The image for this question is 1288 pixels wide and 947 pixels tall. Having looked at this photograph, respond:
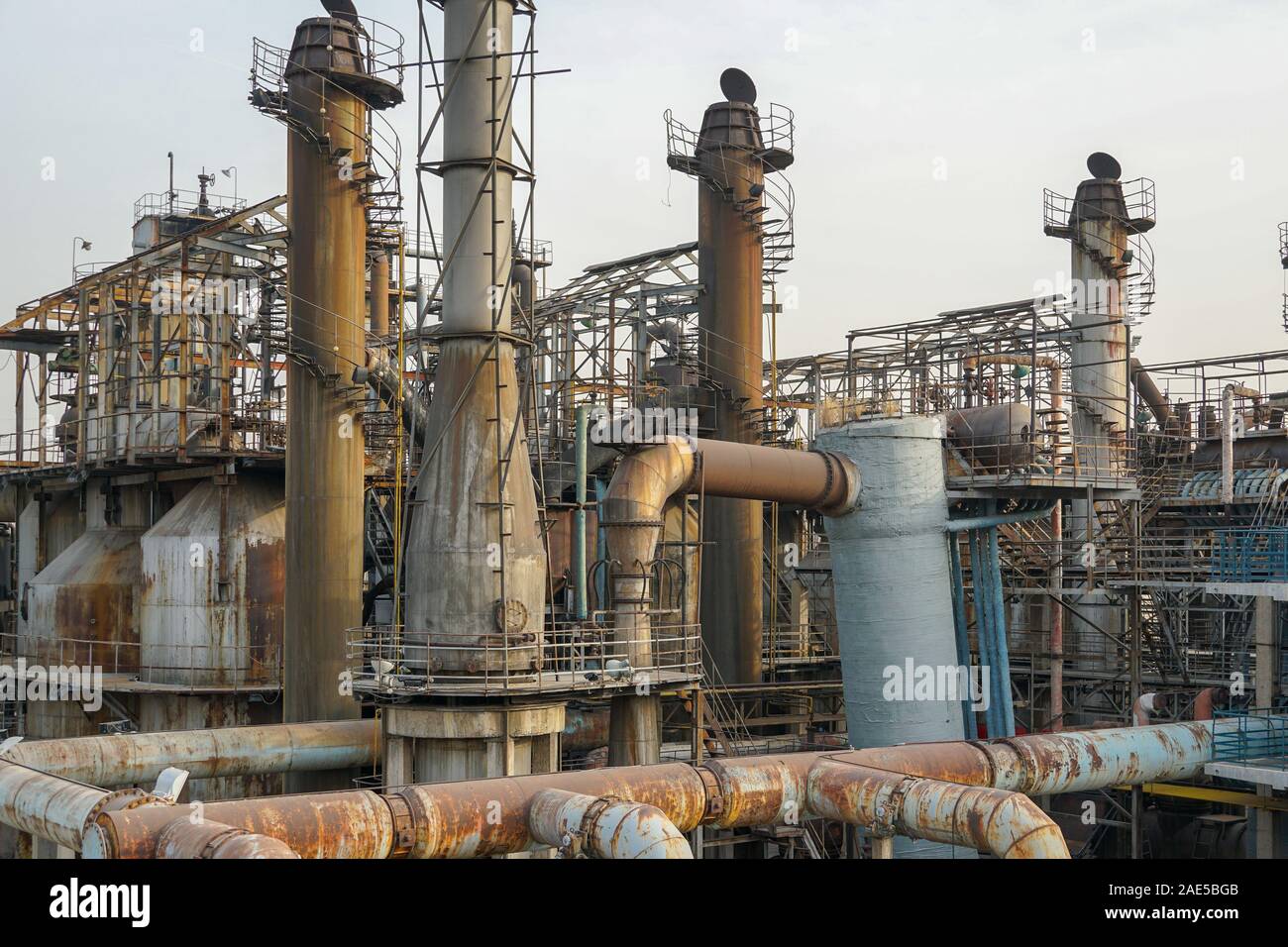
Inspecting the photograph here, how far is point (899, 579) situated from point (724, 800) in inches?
372

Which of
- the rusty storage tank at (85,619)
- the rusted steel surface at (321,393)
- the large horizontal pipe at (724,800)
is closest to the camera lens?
the large horizontal pipe at (724,800)

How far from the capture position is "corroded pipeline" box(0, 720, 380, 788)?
19484mm

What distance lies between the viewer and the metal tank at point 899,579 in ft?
81.7

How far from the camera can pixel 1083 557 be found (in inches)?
1113

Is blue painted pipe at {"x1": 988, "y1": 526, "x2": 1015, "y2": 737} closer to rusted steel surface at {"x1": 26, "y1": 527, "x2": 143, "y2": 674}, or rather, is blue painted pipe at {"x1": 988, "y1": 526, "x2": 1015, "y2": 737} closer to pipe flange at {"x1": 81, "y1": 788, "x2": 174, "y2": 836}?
pipe flange at {"x1": 81, "y1": 788, "x2": 174, "y2": 836}

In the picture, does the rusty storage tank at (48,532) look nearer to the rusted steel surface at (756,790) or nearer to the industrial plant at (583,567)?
the industrial plant at (583,567)

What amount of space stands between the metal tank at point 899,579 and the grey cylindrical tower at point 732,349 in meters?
6.22

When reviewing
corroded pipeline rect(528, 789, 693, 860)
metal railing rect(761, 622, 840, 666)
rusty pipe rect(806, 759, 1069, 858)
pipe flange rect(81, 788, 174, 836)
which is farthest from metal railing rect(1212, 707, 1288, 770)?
pipe flange rect(81, 788, 174, 836)

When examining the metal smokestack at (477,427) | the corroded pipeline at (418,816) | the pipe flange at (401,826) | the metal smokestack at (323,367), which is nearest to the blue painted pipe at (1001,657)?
the metal smokestack at (477,427)

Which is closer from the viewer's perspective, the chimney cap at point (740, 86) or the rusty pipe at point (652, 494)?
the rusty pipe at point (652, 494)

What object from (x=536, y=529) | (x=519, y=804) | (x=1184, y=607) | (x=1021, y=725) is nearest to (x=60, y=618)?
(x=536, y=529)

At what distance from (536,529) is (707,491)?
14.9ft

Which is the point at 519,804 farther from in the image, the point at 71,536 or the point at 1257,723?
the point at 71,536
